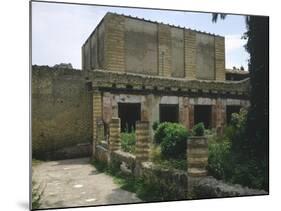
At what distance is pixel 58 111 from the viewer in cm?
504

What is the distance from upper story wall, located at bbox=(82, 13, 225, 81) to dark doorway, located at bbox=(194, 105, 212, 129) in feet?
1.39

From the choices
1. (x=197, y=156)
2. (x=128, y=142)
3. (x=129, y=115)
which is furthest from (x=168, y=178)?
(x=129, y=115)

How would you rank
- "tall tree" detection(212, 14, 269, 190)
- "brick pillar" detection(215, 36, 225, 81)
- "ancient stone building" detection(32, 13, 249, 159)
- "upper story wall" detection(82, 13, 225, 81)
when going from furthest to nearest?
"tall tree" detection(212, 14, 269, 190)
"brick pillar" detection(215, 36, 225, 81)
"upper story wall" detection(82, 13, 225, 81)
"ancient stone building" detection(32, 13, 249, 159)

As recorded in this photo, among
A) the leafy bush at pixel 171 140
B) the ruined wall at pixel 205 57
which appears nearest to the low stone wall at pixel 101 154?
the leafy bush at pixel 171 140

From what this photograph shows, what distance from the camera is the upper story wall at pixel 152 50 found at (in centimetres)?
518

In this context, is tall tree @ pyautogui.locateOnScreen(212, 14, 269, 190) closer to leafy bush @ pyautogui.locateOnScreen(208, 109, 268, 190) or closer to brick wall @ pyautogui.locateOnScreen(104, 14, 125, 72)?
leafy bush @ pyautogui.locateOnScreen(208, 109, 268, 190)

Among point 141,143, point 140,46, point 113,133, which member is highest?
point 140,46

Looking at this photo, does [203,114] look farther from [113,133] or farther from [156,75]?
[113,133]

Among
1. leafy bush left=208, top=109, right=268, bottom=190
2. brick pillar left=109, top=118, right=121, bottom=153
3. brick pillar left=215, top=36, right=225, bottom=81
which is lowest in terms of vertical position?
leafy bush left=208, top=109, right=268, bottom=190

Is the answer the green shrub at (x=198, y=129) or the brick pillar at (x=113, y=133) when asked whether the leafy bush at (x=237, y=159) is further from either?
the brick pillar at (x=113, y=133)

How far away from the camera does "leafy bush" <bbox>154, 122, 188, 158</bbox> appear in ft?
17.8

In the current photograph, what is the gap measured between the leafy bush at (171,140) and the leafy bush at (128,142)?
342mm

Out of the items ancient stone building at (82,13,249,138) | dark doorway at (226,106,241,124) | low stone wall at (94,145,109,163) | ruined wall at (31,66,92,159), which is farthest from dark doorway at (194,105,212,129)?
ruined wall at (31,66,92,159)

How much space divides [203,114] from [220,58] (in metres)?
0.83
